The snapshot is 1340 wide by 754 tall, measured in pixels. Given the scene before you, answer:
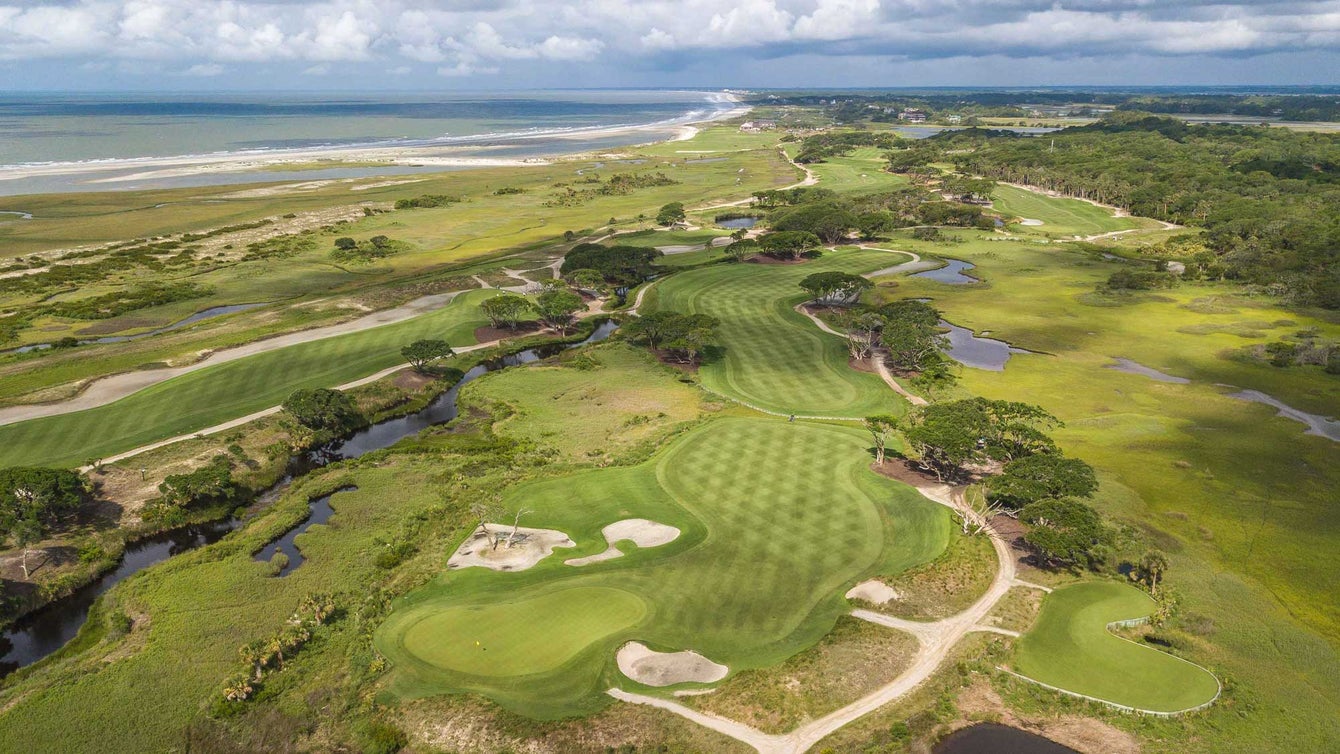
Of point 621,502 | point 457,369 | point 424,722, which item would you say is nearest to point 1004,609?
point 621,502

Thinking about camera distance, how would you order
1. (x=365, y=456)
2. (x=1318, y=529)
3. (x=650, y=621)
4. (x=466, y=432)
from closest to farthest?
(x=650, y=621) < (x=1318, y=529) < (x=365, y=456) < (x=466, y=432)

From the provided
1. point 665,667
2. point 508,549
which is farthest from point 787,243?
point 665,667

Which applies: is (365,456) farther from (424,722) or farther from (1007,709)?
(1007,709)

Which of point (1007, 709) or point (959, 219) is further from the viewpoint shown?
point (959, 219)

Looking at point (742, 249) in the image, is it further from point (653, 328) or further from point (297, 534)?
point (297, 534)

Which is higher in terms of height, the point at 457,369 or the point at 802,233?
the point at 802,233

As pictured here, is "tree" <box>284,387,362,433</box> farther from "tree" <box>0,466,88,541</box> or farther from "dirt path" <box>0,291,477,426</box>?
"dirt path" <box>0,291,477,426</box>

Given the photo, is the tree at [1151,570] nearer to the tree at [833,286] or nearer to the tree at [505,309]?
the tree at [833,286]
